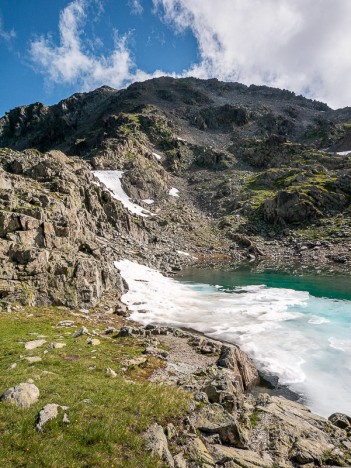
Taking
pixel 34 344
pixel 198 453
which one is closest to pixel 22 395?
pixel 198 453

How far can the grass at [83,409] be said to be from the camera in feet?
33.8

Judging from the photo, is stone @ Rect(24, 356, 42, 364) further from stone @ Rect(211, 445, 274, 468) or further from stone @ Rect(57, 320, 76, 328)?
stone @ Rect(211, 445, 274, 468)

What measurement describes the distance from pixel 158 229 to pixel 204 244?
15268mm

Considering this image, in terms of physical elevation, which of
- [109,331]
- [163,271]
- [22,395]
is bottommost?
[109,331]

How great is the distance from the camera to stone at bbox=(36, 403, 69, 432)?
1133 cm

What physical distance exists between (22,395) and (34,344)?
8.96 meters

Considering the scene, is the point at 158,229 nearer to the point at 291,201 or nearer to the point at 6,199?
the point at 291,201

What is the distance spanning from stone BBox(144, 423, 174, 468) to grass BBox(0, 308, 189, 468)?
0.26 meters

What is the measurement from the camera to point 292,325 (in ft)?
115

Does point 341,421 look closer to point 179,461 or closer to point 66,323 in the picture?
point 179,461

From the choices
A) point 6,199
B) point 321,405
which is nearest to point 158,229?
point 6,199

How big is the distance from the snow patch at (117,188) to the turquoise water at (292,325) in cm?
5311

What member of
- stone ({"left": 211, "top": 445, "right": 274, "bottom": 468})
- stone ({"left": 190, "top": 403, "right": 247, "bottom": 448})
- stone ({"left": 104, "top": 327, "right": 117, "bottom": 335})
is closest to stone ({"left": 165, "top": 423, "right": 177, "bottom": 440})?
stone ({"left": 190, "top": 403, "right": 247, "bottom": 448})

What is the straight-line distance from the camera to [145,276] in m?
56.8
